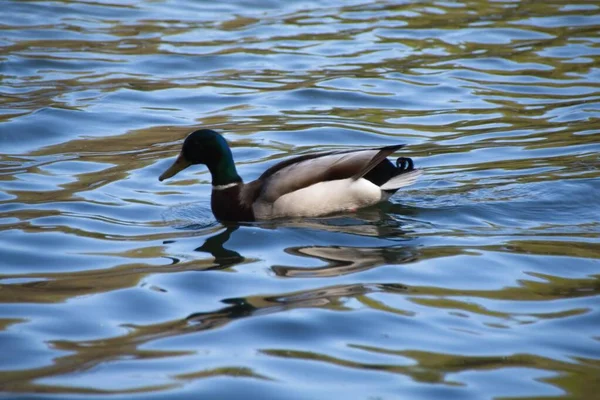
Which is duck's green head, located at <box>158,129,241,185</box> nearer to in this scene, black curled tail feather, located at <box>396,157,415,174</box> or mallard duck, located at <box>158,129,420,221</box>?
mallard duck, located at <box>158,129,420,221</box>

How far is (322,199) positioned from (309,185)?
14 cm

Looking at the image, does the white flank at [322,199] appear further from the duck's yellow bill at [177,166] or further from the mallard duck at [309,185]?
the duck's yellow bill at [177,166]

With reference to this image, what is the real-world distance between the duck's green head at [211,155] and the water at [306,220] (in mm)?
357

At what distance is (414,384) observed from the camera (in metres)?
4.40

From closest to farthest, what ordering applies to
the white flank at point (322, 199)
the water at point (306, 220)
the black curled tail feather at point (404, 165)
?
the water at point (306, 220) → the white flank at point (322, 199) → the black curled tail feather at point (404, 165)

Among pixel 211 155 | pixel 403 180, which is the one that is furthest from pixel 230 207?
pixel 403 180

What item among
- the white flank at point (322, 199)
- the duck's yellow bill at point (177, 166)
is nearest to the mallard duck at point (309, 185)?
the white flank at point (322, 199)

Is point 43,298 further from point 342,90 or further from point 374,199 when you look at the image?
point 342,90

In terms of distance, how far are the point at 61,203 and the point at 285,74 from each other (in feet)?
15.9

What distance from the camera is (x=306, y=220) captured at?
7.38 meters

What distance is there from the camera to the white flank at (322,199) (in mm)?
7438

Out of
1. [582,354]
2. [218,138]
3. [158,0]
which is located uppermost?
[158,0]

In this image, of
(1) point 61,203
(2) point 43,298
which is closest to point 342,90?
(1) point 61,203

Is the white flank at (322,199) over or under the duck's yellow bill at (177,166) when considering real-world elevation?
under
